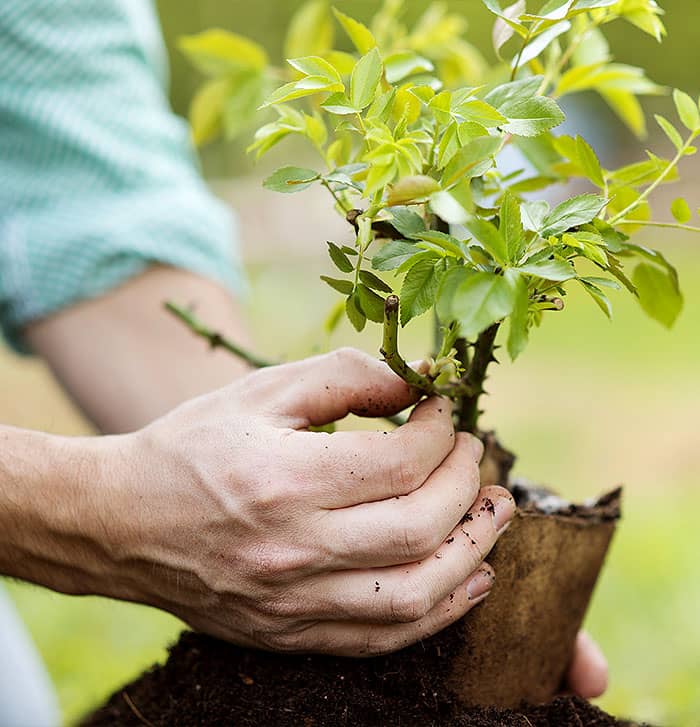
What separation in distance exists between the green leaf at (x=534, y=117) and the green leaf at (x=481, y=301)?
143 mm

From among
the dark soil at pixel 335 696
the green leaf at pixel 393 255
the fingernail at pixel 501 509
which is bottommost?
the dark soil at pixel 335 696

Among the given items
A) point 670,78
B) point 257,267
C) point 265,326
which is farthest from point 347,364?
point 670,78

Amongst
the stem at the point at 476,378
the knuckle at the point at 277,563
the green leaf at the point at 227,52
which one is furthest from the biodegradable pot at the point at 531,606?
the green leaf at the point at 227,52

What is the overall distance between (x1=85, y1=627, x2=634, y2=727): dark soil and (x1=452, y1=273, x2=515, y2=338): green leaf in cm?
42

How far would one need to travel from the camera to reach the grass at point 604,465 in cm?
216

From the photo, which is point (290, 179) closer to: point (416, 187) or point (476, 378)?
point (416, 187)

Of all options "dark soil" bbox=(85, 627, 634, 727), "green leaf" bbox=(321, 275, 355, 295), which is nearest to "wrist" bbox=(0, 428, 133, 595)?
"dark soil" bbox=(85, 627, 634, 727)

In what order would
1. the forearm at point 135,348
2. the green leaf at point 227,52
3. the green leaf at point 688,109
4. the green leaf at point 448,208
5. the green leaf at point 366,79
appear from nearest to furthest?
the green leaf at point 448,208, the green leaf at point 366,79, the green leaf at point 688,109, the green leaf at point 227,52, the forearm at point 135,348

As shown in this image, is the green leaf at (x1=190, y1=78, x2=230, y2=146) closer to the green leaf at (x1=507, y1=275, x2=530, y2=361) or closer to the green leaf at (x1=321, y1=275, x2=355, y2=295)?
the green leaf at (x1=321, y1=275, x2=355, y2=295)

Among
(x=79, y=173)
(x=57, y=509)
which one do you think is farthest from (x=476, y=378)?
(x=79, y=173)

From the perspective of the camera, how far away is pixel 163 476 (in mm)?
821

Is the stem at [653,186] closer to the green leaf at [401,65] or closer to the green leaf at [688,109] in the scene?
the green leaf at [688,109]

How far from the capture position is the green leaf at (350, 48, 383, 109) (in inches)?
27.0

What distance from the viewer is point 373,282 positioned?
2.51 feet
